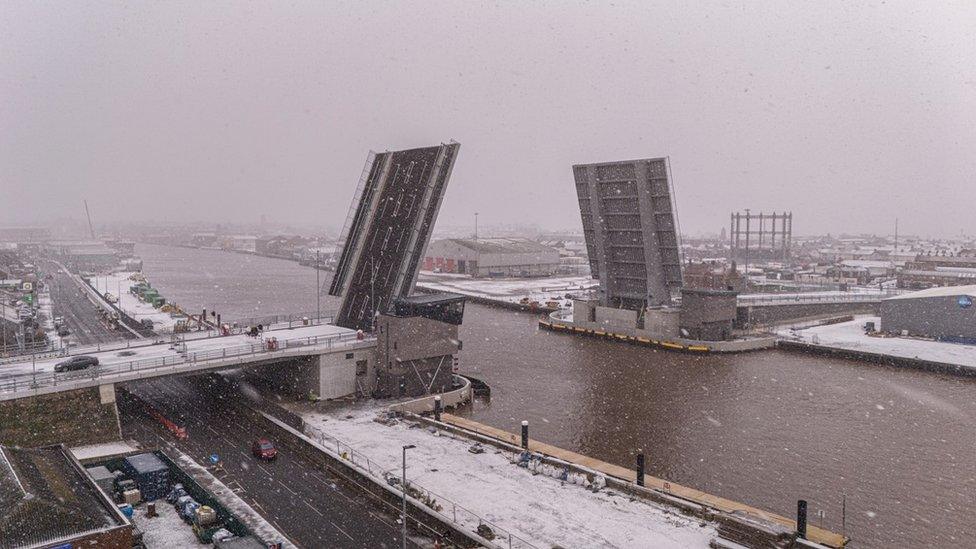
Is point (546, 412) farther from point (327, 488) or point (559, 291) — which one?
point (559, 291)

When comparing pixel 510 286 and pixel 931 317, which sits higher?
pixel 931 317

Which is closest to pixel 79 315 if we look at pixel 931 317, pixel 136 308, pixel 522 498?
pixel 136 308

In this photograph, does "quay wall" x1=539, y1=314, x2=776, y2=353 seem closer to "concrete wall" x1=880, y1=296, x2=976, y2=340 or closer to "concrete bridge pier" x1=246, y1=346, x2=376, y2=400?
"concrete wall" x1=880, y1=296, x2=976, y2=340

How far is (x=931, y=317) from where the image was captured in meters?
38.6

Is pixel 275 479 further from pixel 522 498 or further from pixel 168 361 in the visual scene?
pixel 168 361

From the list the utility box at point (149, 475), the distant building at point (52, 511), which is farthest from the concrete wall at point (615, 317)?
the distant building at point (52, 511)

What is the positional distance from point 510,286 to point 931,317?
3969 centimetres

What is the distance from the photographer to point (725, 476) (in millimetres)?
18234

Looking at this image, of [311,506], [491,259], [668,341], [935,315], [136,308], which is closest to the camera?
[311,506]

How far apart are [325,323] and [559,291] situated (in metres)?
39.6

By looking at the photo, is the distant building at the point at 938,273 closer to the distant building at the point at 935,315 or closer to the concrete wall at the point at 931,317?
the distant building at the point at 935,315

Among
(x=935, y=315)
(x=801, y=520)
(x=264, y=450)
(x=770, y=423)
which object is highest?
(x=935, y=315)

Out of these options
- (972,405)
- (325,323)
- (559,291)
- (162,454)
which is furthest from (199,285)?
(972,405)

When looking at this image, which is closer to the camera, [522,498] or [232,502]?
[232,502]
